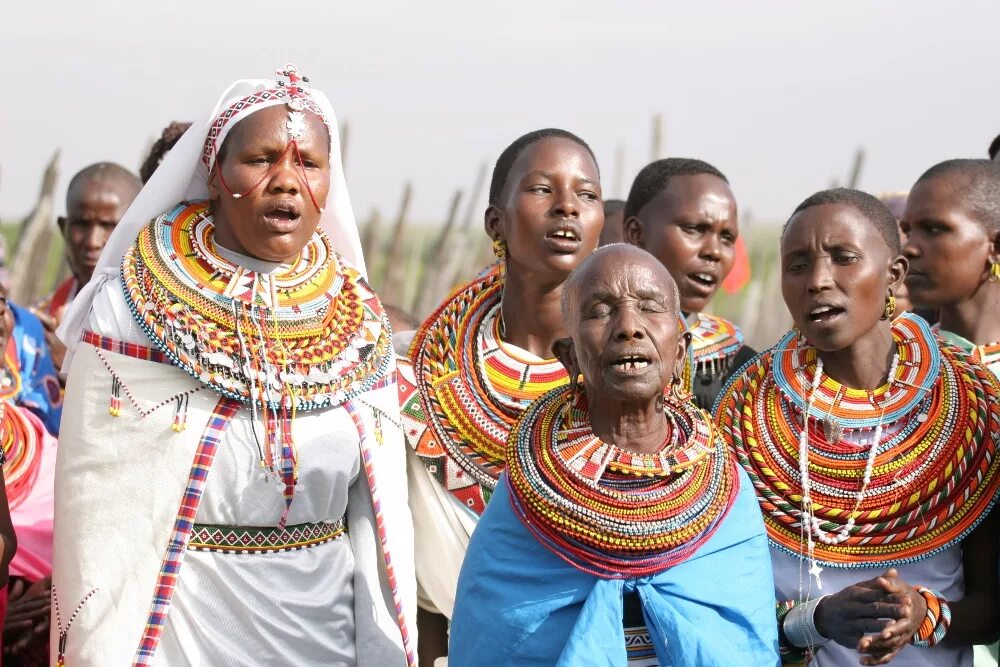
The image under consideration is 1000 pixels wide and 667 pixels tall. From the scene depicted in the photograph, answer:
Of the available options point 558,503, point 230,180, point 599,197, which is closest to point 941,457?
point 558,503

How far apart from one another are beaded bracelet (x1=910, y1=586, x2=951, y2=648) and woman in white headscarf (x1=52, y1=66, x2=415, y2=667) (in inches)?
59.2

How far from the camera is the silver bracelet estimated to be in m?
3.78

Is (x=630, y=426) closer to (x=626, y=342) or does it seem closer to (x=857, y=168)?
(x=626, y=342)

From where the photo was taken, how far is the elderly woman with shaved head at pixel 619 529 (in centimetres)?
335

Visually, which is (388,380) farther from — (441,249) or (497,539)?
(441,249)

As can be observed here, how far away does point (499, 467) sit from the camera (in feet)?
15.3

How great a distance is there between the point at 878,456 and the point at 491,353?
1.43 meters

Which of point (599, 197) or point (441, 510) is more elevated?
point (599, 197)

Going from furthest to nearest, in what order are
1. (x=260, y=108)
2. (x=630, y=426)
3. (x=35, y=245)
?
(x=35, y=245) < (x=260, y=108) < (x=630, y=426)

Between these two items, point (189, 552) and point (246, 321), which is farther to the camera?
point (246, 321)

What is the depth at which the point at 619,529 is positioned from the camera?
3340 mm

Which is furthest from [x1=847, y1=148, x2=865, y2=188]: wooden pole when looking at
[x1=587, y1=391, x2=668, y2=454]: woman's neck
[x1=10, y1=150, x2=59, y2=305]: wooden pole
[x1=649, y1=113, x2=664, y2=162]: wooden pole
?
[x1=587, y1=391, x2=668, y2=454]: woman's neck

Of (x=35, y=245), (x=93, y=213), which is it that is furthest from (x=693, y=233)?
(x=35, y=245)

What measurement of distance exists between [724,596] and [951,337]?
2.08 metres
